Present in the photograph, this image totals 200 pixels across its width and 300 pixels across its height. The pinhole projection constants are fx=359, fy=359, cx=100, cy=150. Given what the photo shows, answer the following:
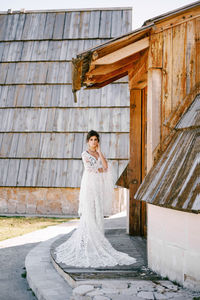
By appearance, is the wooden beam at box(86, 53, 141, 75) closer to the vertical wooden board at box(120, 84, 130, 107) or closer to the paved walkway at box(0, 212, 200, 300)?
the paved walkway at box(0, 212, 200, 300)

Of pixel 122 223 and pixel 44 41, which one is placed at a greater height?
pixel 44 41

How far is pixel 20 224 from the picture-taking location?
1030 cm

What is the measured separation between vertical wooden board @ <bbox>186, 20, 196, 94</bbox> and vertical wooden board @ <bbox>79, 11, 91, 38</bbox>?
994 cm

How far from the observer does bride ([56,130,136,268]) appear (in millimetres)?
5090

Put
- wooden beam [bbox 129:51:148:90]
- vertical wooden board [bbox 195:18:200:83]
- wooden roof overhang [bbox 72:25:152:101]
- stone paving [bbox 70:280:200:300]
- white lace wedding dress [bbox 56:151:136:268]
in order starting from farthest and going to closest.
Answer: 1. wooden beam [bbox 129:51:148:90]
2. white lace wedding dress [bbox 56:151:136:268]
3. vertical wooden board [bbox 195:18:200:83]
4. wooden roof overhang [bbox 72:25:152:101]
5. stone paving [bbox 70:280:200:300]

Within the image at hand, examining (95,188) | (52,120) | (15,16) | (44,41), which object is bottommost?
(95,188)

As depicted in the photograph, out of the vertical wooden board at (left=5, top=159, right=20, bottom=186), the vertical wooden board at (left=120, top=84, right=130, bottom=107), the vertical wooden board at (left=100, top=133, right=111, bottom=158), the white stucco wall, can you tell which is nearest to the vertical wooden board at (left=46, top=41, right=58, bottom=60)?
the vertical wooden board at (left=120, top=84, right=130, bottom=107)

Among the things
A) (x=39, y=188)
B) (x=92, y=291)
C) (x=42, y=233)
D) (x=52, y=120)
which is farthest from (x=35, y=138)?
(x=92, y=291)

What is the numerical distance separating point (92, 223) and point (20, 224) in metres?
5.48

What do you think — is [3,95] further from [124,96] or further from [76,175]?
[124,96]

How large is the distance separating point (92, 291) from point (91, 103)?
33.0 feet

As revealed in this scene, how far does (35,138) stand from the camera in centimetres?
1294

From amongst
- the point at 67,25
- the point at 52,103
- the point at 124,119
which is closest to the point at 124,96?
the point at 124,119

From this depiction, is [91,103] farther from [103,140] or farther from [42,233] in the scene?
[42,233]
